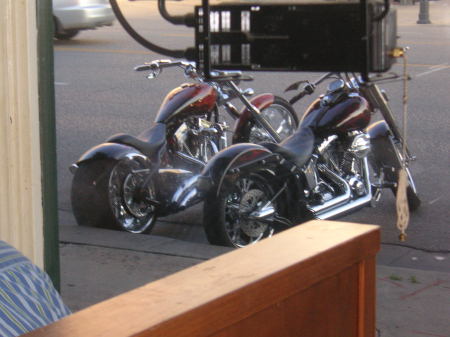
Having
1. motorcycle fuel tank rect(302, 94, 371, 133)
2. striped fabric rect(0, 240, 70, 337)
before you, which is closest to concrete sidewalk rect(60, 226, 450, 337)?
motorcycle fuel tank rect(302, 94, 371, 133)

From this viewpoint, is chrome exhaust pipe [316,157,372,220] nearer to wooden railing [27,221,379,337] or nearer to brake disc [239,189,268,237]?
brake disc [239,189,268,237]

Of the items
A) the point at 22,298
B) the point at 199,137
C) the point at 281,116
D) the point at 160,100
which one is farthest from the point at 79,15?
the point at 22,298

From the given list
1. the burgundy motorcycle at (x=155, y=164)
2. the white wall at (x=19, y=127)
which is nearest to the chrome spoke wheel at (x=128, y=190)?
the burgundy motorcycle at (x=155, y=164)

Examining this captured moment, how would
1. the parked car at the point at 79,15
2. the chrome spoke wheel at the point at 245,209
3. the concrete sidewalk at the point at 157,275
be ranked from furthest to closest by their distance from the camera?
1. the parked car at the point at 79,15
2. the chrome spoke wheel at the point at 245,209
3. the concrete sidewalk at the point at 157,275

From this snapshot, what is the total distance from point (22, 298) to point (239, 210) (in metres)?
3.62

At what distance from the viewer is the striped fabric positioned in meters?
2.09

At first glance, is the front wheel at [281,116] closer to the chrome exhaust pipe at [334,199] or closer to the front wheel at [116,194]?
the chrome exhaust pipe at [334,199]

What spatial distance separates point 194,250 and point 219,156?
1.95ft

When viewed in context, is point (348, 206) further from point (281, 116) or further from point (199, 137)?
point (281, 116)

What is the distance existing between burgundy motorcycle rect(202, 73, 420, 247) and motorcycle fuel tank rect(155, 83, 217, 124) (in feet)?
1.94

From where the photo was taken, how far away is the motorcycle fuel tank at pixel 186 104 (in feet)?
20.5

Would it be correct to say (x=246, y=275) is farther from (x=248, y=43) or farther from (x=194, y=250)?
(x=194, y=250)

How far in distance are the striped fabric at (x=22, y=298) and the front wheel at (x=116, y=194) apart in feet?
11.6

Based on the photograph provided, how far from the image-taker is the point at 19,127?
384 centimetres
